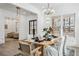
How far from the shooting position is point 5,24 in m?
2.10

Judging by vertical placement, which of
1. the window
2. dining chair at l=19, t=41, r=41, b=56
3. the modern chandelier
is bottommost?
dining chair at l=19, t=41, r=41, b=56

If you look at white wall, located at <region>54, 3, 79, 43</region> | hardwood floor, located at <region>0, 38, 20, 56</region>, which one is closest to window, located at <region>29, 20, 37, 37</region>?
hardwood floor, located at <region>0, 38, 20, 56</region>

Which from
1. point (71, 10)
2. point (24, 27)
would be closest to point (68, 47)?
point (71, 10)

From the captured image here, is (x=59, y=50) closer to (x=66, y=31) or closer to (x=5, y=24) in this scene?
(x=66, y=31)

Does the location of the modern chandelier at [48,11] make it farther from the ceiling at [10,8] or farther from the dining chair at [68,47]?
the dining chair at [68,47]

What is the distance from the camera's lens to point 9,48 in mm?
2100

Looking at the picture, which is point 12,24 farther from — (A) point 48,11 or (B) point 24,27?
(A) point 48,11

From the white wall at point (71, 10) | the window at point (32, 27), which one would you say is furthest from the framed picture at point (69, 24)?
the window at point (32, 27)

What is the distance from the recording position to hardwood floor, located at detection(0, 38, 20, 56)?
6.86ft

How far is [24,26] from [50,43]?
1.82 feet

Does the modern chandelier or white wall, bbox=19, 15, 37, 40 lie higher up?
the modern chandelier

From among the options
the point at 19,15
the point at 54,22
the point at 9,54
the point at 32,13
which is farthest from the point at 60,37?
the point at 9,54

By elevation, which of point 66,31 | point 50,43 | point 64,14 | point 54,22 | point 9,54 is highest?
point 64,14

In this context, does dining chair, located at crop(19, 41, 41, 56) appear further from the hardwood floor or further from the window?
the window
